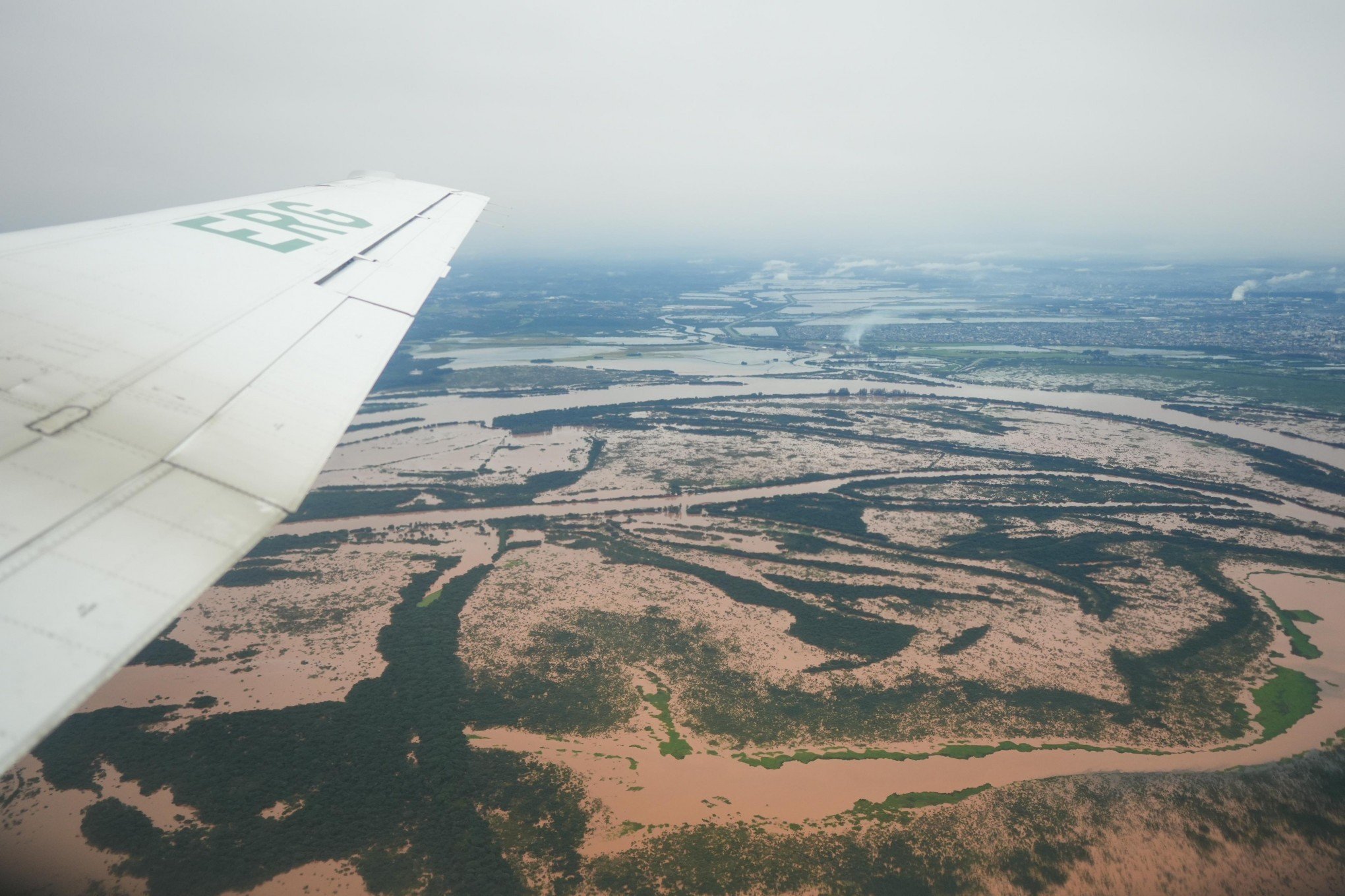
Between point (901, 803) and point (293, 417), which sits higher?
point (293, 417)

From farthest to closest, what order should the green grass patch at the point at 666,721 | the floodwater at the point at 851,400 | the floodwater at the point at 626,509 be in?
1. the floodwater at the point at 851,400
2. the floodwater at the point at 626,509
3. the green grass patch at the point at 666,721

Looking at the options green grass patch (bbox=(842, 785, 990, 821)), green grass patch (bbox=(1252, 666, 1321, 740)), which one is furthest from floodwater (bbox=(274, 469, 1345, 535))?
green grass patch (bbox=(842, 785, 990, 821))

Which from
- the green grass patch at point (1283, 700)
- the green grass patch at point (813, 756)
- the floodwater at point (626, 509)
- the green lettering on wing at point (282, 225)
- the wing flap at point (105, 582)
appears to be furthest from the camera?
the floodwater at point (626, 509)

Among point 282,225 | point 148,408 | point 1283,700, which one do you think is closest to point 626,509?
point 1283,700

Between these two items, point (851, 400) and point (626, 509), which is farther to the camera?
point (851, 400)

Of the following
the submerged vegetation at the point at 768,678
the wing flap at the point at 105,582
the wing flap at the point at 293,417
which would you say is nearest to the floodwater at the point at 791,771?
the submerged vegetation at the point at 768,678

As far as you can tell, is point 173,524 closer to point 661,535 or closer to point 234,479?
point 234,479

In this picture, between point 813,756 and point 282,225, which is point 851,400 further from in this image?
point 282,225

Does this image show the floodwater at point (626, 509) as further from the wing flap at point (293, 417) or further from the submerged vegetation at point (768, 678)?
the wing flap at point (293, 417)
